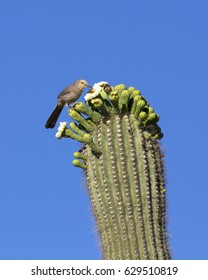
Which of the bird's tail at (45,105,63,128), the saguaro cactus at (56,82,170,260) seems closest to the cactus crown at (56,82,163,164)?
the saguaro cactus at (56,82,170,260)

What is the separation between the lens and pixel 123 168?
41.8 feet

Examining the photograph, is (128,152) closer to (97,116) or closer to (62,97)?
(97,116)

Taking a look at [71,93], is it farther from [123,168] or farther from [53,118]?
[123,168]

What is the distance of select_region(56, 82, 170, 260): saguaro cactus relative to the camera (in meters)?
12.8

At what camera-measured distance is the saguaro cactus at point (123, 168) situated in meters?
12.8

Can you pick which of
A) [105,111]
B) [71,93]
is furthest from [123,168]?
[71,93]

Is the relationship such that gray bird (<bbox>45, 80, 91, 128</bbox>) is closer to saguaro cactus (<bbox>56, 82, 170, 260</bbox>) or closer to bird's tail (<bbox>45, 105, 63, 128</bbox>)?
bird's tail (<bbox>45, 105, 63, 128</bbox>)

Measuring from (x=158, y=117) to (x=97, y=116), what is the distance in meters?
0.65

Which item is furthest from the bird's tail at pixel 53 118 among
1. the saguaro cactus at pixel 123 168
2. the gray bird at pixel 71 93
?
the saguaro cactus at pixel 123 168

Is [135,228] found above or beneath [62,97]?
beneath

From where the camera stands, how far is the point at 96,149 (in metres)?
12.9

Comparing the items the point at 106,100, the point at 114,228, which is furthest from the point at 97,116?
the point at 114,228
